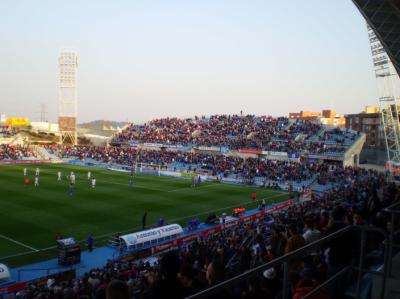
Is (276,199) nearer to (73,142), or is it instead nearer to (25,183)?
(25,183)

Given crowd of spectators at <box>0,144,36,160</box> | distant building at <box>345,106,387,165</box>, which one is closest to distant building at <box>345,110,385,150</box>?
distant building at <box>345,106,387,165</box>

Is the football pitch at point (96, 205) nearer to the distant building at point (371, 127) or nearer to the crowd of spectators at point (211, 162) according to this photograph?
the crowd of spectators at point (211, 162)

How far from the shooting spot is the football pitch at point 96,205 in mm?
22031

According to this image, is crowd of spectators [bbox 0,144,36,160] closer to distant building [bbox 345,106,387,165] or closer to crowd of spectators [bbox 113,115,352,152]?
crowd of spectators [bbox 113,115,352,152]

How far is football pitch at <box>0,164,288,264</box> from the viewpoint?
867 inches

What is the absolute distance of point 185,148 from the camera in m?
64.7

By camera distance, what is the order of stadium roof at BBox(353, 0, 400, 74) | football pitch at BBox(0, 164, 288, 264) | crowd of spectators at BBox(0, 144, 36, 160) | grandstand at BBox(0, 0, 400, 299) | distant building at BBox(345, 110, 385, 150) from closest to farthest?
1. grandstand at BBox(0, 0, 400, 299)
2. stadium roof at BBox(353, 0, 400, 74)
3. football pitch at BBox(0, 164, 288, 264)
4. crowd of spectators at BBox(0, 144, 36, 160)
5. distant building at BBox(345, 110, 385, 150)

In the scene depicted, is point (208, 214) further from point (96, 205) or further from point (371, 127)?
point (371, 127)

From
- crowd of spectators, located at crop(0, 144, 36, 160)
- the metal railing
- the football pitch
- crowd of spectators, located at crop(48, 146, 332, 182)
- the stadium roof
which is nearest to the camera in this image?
the metal railing

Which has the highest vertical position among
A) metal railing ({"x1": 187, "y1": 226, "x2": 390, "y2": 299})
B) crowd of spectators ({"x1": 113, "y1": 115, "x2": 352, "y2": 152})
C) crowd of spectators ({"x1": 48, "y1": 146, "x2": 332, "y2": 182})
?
crowd of spectators ({"x1": 113, "y1": 115, "x2": 352, "y2": 152})

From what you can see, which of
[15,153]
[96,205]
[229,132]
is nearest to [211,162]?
[229,132]

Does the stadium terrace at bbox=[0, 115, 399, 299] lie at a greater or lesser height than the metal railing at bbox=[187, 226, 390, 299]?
lesser

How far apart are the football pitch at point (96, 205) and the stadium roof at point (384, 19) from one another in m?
15.2

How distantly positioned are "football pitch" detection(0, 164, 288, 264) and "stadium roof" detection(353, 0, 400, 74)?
49.8 feet
